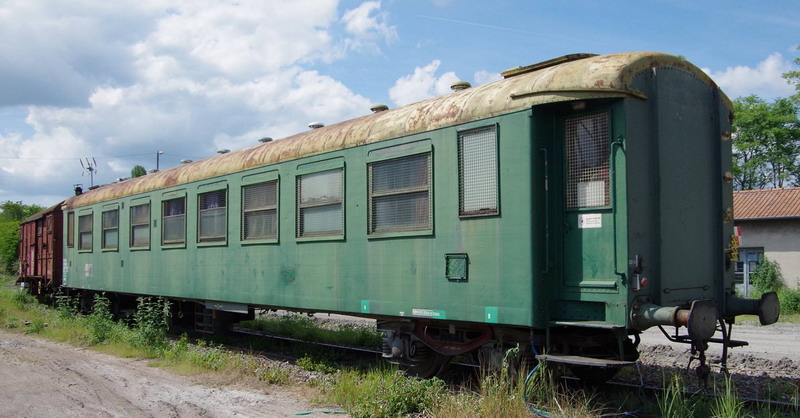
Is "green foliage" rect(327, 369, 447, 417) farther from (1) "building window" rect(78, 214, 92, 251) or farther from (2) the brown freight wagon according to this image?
(2) the brown freight wagon

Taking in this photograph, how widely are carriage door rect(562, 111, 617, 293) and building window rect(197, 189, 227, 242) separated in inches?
245

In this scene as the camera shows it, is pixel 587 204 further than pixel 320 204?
No

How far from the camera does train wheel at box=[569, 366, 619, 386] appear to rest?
6.84 meters

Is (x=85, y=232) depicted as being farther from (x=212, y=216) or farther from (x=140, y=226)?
(x=212, y=216)

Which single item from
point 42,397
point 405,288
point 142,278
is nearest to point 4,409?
point 42,397

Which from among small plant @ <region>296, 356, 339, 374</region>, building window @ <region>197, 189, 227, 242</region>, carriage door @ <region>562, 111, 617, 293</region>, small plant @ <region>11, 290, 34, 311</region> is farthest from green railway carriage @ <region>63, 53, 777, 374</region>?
small plant @ <region>11, 290, 34, 311</region>

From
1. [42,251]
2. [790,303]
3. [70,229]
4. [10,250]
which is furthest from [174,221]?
[10,250]

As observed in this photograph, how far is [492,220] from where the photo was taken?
628 centimetres

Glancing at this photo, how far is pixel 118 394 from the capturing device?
24.8 feet

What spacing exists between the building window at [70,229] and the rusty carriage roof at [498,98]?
29.0 feet

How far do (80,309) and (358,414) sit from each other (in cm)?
1356

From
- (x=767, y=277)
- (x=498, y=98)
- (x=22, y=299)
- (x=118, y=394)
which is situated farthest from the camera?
(x=767, y=277)

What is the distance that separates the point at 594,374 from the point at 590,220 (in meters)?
2.03

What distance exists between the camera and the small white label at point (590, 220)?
18.8ft
